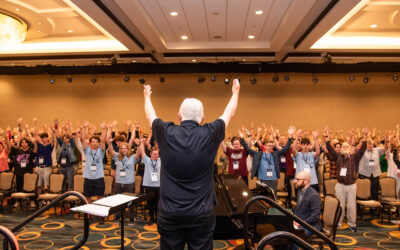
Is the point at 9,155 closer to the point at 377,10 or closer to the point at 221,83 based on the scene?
the point at 221,83

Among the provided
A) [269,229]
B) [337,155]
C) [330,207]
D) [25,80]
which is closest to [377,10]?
[337,155]

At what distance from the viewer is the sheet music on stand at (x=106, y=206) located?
215 cm

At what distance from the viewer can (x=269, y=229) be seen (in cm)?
347

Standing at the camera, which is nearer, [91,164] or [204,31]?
[91,164]

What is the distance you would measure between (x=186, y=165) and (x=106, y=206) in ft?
2.70

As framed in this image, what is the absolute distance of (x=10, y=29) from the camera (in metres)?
7.33

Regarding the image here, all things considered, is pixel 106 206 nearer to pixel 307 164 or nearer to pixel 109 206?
pixel 109 206

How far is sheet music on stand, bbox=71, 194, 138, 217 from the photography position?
7.06 ft

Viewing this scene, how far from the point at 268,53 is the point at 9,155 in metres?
7.63

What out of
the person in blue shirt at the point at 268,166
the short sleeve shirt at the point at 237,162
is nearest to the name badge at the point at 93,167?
the short sleeve shirt at the point at 237,162

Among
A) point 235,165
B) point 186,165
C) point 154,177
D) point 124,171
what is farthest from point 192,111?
point 235,165

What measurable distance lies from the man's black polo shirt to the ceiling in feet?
15.2

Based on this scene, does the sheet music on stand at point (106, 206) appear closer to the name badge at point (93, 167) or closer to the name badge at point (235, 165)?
the name badge at point (93, 167)

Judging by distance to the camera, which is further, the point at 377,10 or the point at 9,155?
the point at 9,155
